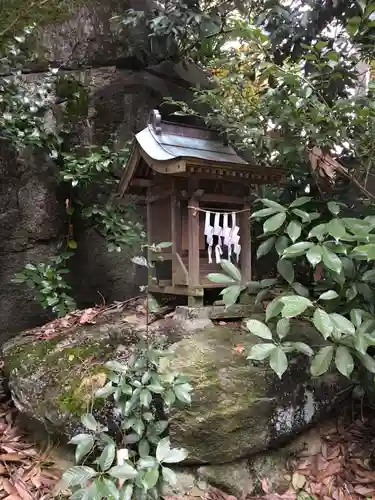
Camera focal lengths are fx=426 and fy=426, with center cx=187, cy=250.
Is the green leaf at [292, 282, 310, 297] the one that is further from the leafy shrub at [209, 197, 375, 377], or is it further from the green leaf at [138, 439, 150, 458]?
the green leaf at [138, 439, 150, 458]

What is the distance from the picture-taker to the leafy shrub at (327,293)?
199 centimetres

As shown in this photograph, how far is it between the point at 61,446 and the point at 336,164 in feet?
8.81

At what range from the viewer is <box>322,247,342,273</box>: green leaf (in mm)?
2057

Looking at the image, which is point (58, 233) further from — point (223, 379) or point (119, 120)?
point (223, 379)

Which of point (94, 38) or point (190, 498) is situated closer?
point (190, 498)

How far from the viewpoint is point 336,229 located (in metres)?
2.14

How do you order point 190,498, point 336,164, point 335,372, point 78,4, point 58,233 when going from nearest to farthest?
point 190,498
point 335,372
point 336,164
point 58,233
point 78,4

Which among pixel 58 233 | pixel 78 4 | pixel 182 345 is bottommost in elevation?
pixel 182 345

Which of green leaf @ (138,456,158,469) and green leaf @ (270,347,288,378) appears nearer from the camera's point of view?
green leaf @ (138,456,158,469)

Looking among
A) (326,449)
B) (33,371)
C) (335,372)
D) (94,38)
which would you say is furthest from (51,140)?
(326,449)

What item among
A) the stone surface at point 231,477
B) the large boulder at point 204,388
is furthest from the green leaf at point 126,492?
the stone surface at point 231,477

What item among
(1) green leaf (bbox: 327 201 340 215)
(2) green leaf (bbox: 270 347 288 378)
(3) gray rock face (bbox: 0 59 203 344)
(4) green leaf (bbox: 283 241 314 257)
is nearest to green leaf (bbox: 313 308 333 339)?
(2) green leaf (bbox: 270 347 288 378)

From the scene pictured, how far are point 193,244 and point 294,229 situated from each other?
0.78m

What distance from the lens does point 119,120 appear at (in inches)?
197
